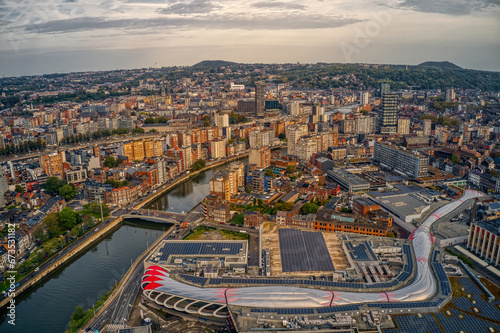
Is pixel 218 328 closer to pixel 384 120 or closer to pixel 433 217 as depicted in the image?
pixel 433 217

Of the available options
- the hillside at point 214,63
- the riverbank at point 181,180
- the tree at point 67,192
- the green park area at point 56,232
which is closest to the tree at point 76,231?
the green park area at point 56,232

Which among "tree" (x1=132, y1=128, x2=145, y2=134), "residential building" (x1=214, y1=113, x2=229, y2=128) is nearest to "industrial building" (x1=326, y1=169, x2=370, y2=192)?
"residential building" (x1=214, y1=113, x2=229, y2=128)

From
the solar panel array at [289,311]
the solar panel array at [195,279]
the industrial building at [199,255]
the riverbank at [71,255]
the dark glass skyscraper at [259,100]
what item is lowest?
the riverbank at [71,255]

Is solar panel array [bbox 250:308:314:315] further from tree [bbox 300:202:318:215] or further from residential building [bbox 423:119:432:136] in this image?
residential building [bbox 423:119:432:136]

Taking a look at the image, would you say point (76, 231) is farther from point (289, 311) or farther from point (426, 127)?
point (426, 127)

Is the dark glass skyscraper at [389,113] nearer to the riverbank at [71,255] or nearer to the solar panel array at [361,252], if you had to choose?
the solar panel array at [361,252]

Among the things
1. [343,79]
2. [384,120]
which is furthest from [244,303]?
[343,79]
